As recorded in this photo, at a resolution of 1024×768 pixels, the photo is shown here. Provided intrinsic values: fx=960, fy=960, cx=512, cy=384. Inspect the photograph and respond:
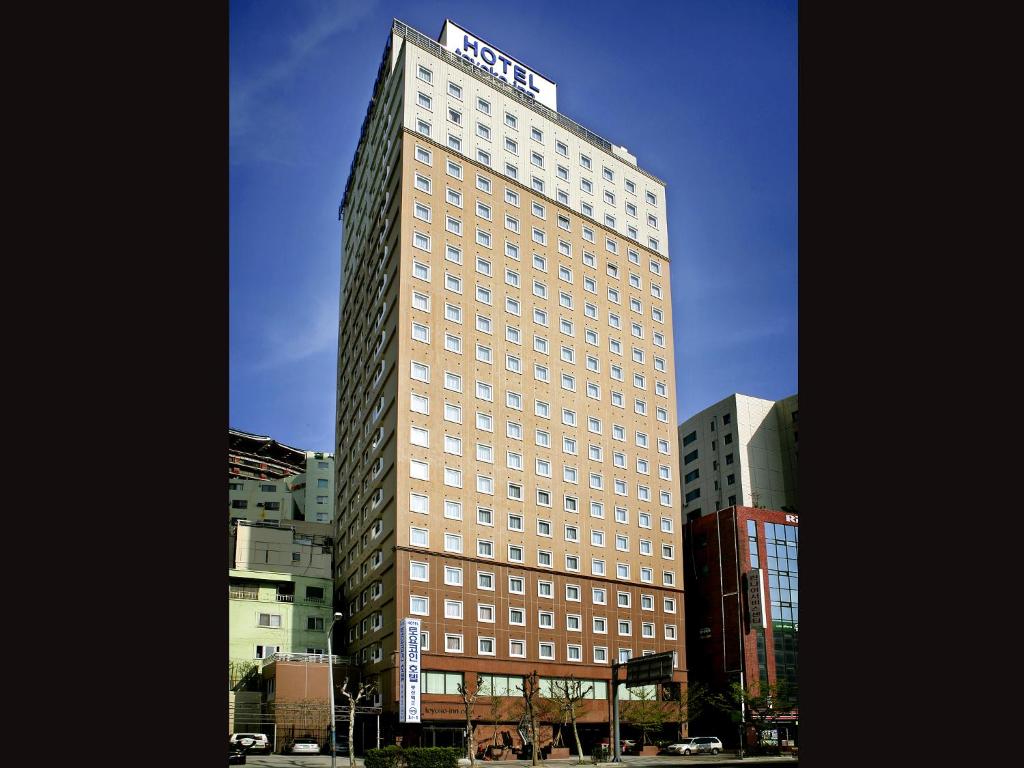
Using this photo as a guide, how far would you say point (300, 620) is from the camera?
56.4 m

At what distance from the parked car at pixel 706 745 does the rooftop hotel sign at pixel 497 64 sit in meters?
37.3

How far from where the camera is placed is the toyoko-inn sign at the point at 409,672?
133ft

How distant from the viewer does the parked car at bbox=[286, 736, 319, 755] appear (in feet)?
134

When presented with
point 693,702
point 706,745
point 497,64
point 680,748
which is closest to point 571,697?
point 680,748

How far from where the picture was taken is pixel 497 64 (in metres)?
56.6

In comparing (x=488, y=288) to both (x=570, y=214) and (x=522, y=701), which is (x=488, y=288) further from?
(x=522, y=701)

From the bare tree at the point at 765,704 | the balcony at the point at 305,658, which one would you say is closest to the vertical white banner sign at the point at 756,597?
the bare tree at the point at 765,704

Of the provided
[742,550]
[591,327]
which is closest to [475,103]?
[591,327]

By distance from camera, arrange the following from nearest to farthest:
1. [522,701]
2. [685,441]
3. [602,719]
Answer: [522,701] → [602,719] → [685,441]

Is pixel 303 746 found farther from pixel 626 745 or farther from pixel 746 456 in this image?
pixel 746 456

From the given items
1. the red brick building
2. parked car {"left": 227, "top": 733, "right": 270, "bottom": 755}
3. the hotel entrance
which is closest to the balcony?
parked car {"left": 227, "top": 733, "right": 270, "bottom": 755}

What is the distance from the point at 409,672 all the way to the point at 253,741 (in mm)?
6875

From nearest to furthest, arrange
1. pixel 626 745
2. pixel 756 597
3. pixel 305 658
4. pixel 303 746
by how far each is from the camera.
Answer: pixel 303 746 → pixel 305 658 → pixel 626 745 → pixel 756 597
